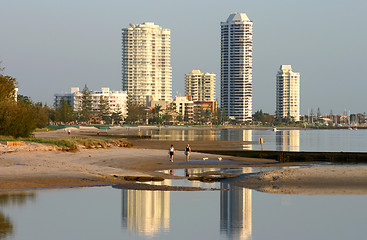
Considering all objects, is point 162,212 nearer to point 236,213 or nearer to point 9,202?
point 236,213

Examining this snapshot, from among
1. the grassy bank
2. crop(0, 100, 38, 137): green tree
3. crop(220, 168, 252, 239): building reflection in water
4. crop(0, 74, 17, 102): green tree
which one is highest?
crop(0, 74, 17, 102): green tree

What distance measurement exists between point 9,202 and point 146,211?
23.8 ft

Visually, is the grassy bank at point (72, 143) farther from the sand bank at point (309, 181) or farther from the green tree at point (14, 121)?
the sand bank at point (309, 181)

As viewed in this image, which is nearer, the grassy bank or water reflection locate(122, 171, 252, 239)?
water reflection locate(122, 171, 252, 239)

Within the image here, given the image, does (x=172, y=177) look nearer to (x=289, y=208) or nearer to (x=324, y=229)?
(x=289, y=208)

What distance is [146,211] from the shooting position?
26953 mm

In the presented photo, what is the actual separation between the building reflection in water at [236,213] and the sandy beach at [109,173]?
2823mm

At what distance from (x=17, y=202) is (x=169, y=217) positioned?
325 inches

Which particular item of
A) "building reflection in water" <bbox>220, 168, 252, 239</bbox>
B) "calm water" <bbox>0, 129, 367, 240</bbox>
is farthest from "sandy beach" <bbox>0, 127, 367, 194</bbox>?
"building reflection in water" <bbox>220, 168, 252, 239</bbox>

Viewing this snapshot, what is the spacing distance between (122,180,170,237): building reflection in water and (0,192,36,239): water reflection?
4.82 m

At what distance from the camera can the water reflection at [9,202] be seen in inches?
871

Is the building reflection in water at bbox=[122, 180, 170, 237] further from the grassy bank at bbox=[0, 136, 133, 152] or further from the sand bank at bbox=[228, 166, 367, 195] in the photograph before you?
the grassy bank at bbox=[0, 136, 133, 152]

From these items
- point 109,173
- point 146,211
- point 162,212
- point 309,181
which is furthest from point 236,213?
point 109,173

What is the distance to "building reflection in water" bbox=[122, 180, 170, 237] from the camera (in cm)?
2327
